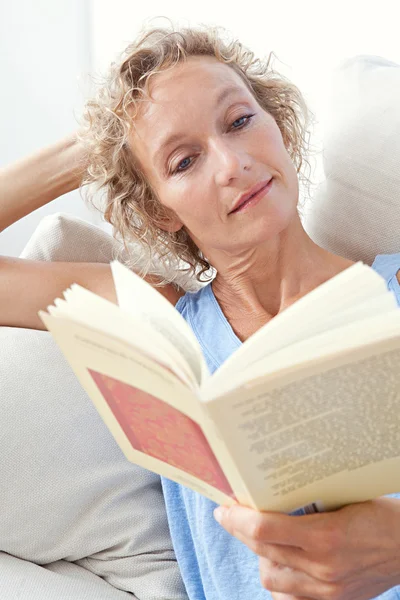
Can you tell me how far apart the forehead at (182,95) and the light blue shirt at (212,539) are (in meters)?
0.35

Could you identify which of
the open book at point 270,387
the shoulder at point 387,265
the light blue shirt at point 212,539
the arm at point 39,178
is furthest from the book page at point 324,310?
the arm at point 39,178

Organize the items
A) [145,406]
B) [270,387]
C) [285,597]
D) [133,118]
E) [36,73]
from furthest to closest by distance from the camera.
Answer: [36,73] < [133,118] < [285,597] < [145,406] < [270,387]

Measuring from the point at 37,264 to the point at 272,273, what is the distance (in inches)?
17.6

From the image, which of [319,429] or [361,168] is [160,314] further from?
[361,168]

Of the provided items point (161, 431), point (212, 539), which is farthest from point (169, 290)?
point (161, 431)

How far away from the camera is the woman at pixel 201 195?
1200mm

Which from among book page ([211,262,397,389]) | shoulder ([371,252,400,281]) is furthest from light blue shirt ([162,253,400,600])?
book page ([211,262,397,389])

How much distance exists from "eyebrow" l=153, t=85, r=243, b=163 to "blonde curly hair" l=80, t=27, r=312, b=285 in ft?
0.27

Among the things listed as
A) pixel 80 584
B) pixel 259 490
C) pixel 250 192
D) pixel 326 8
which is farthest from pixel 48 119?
pixel 259 490

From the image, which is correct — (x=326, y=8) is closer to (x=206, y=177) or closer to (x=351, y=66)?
(x=351, y=66)

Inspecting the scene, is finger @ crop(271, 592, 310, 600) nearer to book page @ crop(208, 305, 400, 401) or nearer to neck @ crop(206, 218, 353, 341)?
book page @ crop(208, 305, 400, 401)

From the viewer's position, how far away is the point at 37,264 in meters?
1.41

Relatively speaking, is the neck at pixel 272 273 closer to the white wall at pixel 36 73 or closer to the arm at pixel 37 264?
the arm at pixel 37 264

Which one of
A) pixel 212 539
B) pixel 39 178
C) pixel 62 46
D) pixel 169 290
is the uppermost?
pixel 39 178
